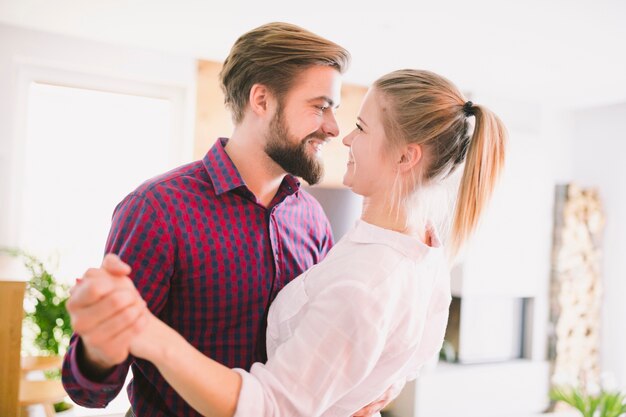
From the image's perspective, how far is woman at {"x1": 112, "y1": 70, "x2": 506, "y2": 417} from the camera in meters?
0.83

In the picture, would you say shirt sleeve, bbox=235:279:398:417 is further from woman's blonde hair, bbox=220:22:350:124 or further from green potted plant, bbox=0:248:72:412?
green potted plant, bbox=0:248:72:412

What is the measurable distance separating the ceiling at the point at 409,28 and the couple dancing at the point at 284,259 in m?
1.71

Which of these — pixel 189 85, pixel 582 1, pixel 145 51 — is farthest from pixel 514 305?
pixel 145 51

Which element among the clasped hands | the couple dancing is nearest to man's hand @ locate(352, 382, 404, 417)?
the couple dancing

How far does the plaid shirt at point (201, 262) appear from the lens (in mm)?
1107

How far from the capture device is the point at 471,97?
15.1 ft

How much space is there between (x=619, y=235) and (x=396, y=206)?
472 cm

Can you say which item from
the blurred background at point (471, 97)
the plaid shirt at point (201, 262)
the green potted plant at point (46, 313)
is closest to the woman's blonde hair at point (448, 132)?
the plaid shirt at point (201, 262)

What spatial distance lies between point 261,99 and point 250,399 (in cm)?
81

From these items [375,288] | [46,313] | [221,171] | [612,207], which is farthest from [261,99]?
[612,207]

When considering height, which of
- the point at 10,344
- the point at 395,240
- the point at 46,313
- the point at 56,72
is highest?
the point at 56,72

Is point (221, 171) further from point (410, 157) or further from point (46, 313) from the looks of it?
point (46, 313)

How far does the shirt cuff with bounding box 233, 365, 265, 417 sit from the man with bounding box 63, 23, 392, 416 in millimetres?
201

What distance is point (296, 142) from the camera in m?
1.39
